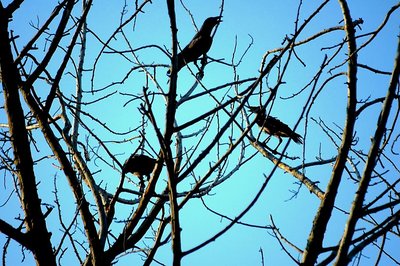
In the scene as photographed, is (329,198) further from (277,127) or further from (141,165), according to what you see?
(277,127)

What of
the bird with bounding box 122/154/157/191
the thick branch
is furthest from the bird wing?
the thick branch

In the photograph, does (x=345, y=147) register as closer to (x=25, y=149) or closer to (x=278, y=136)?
(x=25, y=149)

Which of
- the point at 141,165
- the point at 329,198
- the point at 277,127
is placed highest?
the point at 277,127

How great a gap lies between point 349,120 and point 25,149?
1401 millimetres

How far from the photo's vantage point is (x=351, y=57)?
74.5 inches

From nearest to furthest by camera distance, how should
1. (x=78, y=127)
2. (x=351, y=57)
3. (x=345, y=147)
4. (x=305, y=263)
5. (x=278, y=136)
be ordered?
1. (x=305, y=263)
2. (x=345, y=147)
3. (x=351, y=57)
4. (x=78, y=127)
5. (x=278, y=136)

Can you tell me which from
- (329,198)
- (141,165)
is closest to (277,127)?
(141,165)

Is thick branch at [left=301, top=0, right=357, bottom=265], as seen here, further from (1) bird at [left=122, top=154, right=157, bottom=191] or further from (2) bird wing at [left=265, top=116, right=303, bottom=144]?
(2) bird wing at [left=265, top=116, right=303, bottom=144]

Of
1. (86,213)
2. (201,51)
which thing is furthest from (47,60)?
(201,51)

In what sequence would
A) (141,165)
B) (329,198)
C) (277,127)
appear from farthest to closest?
(277,127), (141,165), (329,198)

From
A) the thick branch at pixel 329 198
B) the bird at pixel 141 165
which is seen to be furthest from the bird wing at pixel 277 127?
the thick branch at pixel 329 198

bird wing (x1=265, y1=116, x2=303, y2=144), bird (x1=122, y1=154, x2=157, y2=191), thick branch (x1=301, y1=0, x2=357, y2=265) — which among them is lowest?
thick branch (x1=301, y1=0, x2=357, y2=265)

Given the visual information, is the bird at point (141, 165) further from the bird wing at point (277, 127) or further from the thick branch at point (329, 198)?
the thick branch at point (329, 198)

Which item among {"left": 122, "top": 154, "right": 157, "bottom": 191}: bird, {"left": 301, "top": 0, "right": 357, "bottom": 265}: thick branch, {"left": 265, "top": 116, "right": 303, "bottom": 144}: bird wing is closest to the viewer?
{"left": 301, "top": 0, "right": 357, "bottom": 265}: thick branch
